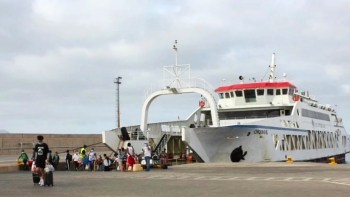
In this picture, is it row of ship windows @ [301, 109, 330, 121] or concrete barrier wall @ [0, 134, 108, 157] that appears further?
row of ship windows @ [301, 109, 330, 121]

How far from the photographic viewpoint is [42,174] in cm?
1379

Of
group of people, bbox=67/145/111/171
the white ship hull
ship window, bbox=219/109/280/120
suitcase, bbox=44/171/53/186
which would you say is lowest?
suitcase, bbox=44/171/53/186

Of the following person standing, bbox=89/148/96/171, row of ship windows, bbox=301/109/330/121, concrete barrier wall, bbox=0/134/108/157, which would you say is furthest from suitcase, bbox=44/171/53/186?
row of ship windows, bbox=301/109/330/121

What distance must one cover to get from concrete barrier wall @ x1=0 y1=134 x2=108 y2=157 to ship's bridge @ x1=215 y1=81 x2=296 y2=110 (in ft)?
33.6

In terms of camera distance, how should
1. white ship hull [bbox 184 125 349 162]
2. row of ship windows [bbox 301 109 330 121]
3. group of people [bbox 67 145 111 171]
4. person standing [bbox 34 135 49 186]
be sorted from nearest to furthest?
person standing [bbox 34 135 49 186], group of people [bbox 67 145 111 171], white ship hull [bbox 184 125 349 162], row of ship windows [bbox 301 109 330 121]

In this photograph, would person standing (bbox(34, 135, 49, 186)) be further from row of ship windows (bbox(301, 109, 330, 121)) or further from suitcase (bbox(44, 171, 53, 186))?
row of ship windows (bbox(301, 109, 330, 121))

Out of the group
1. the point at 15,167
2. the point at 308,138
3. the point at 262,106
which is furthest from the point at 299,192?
the point at 308,138

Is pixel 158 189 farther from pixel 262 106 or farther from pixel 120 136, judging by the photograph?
pixel 262 106

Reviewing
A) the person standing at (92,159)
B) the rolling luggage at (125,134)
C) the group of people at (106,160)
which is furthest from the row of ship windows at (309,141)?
the person standing at (92,159)

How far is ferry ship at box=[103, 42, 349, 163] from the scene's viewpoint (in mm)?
28500

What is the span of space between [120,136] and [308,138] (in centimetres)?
1552

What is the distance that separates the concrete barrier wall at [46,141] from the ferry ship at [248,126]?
8.25 metres

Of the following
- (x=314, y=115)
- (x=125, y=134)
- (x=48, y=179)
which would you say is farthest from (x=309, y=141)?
(x=48, y=179)

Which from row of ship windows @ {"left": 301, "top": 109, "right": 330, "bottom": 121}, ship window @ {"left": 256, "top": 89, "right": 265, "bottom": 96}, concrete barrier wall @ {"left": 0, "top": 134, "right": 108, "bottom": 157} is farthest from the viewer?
row of ship windows @ {"left": 301, "top": 109, "right": 330, "bottom": 121}
